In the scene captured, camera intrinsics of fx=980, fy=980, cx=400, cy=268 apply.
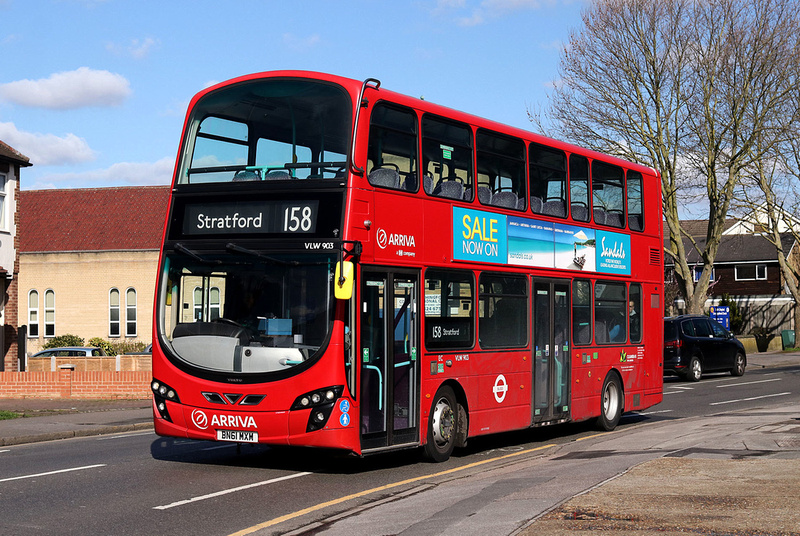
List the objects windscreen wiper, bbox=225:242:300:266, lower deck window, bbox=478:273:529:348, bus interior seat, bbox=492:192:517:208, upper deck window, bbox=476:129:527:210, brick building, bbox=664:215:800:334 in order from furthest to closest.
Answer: brick building, bbox=664:215:800:334
bus interior seat, bbox=492:192:517:208
upper deck window, bbox=476:129:527:210
lower deck window, bbox=478:273:529:348
windscreen wiper, bbox=225:242:300:266

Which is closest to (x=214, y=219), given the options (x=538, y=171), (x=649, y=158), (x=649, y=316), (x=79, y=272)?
(x=538, y=171)

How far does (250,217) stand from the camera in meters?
11.1

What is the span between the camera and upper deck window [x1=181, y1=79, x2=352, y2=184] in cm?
1109

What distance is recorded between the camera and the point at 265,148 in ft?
37.8

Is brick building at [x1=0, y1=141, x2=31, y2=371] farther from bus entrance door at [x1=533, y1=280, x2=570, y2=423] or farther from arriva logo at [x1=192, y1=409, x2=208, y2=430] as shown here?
arriva logo at [x1=192, y1=409, x2=208, y2=430]

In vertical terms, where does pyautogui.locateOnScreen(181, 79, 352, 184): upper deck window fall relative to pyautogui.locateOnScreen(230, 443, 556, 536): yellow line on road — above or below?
above

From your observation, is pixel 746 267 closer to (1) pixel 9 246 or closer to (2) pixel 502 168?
(1) pixel 9 246

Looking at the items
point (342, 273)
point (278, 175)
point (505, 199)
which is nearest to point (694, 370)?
point (505, 199)

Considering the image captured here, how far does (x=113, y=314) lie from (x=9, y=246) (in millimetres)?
24621

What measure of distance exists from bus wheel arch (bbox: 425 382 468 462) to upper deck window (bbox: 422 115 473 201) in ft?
8.22

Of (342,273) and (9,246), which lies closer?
(342,273)

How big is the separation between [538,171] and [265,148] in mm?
4710

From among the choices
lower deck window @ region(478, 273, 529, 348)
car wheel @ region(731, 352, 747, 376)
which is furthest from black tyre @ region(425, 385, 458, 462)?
car wheel @ region(731, 352, 747, 376)

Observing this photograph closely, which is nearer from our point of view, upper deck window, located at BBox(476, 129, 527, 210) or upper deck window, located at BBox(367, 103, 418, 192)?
upper deck window, located at BBox(367, 103, 418, 192)
